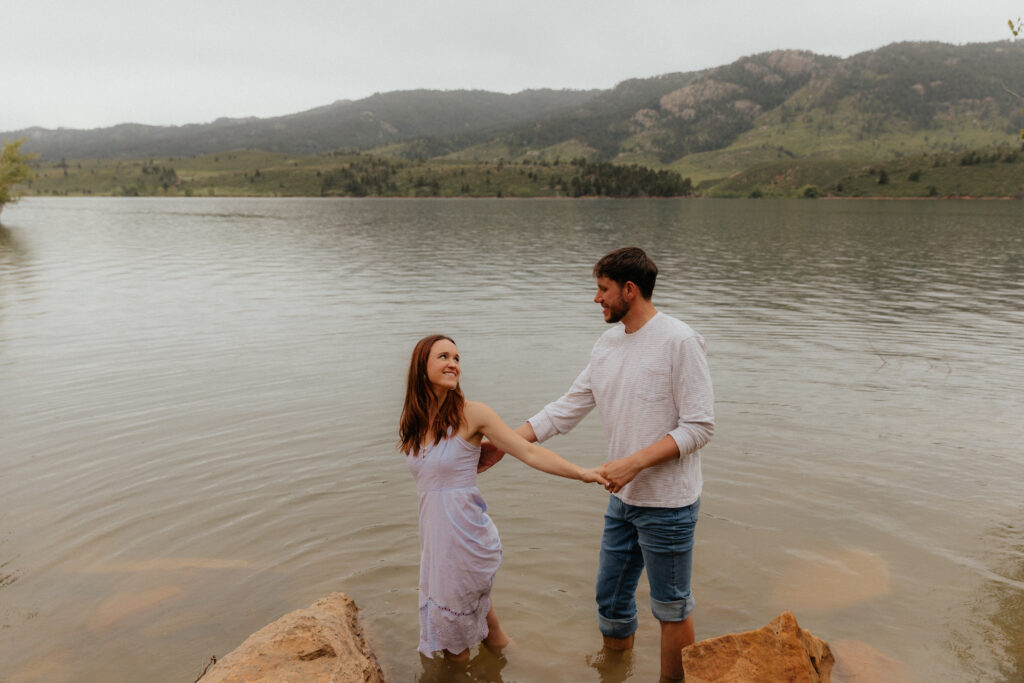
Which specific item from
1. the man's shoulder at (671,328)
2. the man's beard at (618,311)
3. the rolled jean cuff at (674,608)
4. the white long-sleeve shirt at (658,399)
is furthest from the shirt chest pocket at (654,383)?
the rolled jean cuff at (674,608)

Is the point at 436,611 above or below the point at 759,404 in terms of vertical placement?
above

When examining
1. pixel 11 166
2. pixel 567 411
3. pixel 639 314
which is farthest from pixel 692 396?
pixel 11 166

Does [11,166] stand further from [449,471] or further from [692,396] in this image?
[692,396]

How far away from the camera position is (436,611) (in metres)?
4.96

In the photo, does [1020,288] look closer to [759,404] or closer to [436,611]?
[759,404]

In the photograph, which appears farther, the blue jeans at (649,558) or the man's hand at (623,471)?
the blue jeans at (649,558)

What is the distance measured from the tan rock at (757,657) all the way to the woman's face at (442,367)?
2531mm

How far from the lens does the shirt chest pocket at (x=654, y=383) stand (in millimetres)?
4426

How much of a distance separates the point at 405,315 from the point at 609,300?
18.3m

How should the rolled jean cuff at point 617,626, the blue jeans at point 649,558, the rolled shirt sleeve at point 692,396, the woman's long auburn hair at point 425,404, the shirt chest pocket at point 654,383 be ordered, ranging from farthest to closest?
the rolled jean cuff at point 617,626 → the woman's long auburn hair at point 425,404 → the blue jeans at point 649,558 → the shirt chest pocket at point 654,383 → the rolled shirt sleeve at point 692,396

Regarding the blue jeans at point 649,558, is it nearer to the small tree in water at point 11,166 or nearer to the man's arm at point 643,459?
the man's arm at point 643,459

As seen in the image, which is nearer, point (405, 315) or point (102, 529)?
point (102, 529)

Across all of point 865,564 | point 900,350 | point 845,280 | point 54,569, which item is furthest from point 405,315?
point 845,280

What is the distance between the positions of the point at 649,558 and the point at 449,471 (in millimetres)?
1475
